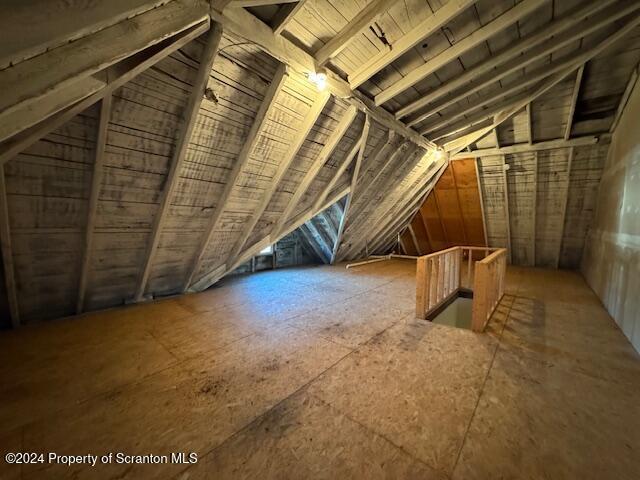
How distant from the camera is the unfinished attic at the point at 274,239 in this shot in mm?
1414

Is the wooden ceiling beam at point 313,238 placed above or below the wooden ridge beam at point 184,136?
below

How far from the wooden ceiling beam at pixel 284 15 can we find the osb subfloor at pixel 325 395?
9.00 ft

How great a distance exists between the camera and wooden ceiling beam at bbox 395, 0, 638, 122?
7.84 feet

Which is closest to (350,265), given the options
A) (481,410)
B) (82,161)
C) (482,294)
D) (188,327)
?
(482,294)

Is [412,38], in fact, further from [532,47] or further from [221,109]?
[221,109]

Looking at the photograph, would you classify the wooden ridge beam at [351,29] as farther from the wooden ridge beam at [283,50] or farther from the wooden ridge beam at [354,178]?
the wooden ridge beam at [354,178]

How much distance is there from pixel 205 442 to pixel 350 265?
559 cm

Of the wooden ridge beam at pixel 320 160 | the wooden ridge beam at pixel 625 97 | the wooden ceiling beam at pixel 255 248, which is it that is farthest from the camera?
the wooden ceiling beam at pixel 255 248

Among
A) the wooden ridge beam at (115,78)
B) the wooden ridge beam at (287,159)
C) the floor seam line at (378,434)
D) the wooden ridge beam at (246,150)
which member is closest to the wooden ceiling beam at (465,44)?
the wooden ridge beam at (287,159)

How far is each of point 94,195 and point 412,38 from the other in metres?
3.15

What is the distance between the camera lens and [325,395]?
6.22ft

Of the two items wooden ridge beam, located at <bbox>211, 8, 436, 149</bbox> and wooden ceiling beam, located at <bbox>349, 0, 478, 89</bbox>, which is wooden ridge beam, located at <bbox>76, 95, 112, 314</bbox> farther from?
wooden ceiling beam, located at <bbox>349, 0, 478, 89</bbox>

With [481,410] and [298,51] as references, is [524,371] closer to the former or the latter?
[481,410]

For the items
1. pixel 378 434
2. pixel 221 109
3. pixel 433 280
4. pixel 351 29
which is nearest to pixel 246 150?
pixel 221 109
